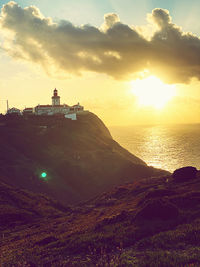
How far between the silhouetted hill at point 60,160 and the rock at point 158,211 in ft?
211

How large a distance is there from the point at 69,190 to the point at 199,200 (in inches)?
2718

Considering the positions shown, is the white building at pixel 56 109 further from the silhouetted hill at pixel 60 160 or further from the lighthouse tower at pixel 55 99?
the silhouetted hill at pixel 60 160

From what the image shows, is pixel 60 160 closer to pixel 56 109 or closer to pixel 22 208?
pixel 56 109

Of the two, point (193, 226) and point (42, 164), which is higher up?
point (193, 226)

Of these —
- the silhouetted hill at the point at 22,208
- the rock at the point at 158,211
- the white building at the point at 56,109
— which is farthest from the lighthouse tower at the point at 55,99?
the rock at the point at 158,211

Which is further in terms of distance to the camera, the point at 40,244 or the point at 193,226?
the point at 40,244

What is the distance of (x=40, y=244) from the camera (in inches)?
732

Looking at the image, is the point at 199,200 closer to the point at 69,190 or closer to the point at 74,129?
the point at 69,190

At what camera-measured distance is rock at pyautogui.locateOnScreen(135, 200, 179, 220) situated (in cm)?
1898

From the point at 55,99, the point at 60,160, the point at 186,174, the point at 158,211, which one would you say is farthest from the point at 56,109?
the point at 158,211

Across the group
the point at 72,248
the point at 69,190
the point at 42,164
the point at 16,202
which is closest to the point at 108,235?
the point at 72,248

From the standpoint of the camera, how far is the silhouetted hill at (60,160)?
3410 inches

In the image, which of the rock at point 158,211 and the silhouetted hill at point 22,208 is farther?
the silhouetted hill at point 22,208

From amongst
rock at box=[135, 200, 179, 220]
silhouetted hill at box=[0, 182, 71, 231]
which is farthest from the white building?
rock at box=[135, 200, 179, 220]
